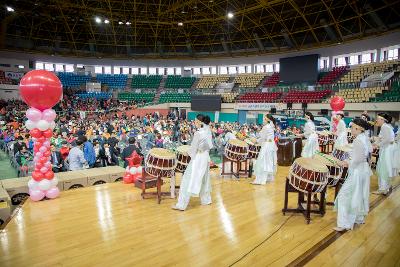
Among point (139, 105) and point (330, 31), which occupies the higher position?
point (330, 31)

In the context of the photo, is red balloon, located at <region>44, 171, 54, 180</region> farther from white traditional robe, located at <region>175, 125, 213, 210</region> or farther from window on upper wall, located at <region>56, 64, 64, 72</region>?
window on upper wall, located at <region>56, 64, 64, 72</region>

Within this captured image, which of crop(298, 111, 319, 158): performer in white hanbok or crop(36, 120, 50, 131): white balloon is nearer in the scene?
crop(36, 120, 50, 131): white balloon

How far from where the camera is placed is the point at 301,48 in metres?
24.3

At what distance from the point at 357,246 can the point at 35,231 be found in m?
4.64

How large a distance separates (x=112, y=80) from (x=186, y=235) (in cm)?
3074

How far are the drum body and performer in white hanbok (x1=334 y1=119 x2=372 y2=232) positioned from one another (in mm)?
5245

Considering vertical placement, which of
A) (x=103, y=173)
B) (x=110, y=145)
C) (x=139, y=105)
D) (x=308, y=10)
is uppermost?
(x=308, y=10)

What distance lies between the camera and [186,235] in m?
4.15

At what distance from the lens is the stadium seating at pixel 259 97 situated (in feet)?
80.3

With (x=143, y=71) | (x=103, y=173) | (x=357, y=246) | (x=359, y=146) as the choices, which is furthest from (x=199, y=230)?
(x=143, y=71)

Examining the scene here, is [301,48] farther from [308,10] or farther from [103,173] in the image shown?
[103,173]

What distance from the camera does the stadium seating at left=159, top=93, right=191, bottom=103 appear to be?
29244mm

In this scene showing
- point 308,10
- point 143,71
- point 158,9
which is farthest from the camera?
point 143,71

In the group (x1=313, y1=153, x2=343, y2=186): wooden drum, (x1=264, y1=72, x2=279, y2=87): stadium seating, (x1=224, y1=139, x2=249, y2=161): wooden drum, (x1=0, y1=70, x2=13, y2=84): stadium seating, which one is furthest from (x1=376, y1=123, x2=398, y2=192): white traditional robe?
→ (x1=0, y1=70, x2=13, y2=84): stadium seating
